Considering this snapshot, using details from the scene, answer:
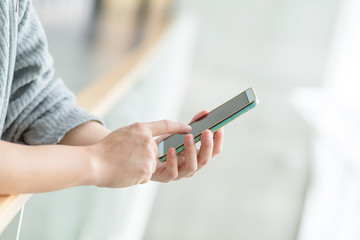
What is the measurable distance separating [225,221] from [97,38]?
3.97 metres

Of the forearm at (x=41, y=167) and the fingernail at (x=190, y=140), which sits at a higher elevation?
the forearm at (x=41, y=167)

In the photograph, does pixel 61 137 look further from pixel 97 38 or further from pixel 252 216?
pixel 252 216

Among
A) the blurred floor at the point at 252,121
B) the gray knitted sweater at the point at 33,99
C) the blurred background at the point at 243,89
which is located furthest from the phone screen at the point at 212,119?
the blurred floor at the point at 252,121

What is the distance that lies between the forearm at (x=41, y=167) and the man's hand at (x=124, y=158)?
0.5 inches

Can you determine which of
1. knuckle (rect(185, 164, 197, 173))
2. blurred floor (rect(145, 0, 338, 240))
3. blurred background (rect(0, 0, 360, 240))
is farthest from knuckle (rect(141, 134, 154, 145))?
blurred floor (rect(145, 0, 338, 240))

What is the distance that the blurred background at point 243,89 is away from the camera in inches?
83.2

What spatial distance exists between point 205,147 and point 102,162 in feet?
0.51

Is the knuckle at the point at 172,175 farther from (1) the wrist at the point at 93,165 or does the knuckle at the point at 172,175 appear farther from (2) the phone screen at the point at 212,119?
(1) the wrist at the point at 93,165

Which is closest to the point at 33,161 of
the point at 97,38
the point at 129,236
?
the point at 129,236

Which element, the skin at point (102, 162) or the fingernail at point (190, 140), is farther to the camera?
the fingernail at point (190, 140)

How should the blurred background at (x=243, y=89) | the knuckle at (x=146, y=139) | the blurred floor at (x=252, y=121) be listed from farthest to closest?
the blurred floor at (x=252, y=121) → the blurred background at (x=243, y=89) → the knuckle at (x=146, y=139)

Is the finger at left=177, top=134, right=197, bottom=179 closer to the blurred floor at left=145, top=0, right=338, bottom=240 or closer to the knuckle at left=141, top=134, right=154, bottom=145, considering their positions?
the knuckle at left=141, top=134, right=154, bottom=145

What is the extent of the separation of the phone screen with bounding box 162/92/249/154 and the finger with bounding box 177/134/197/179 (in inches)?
0.6

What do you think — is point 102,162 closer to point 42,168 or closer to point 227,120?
point 42,168
